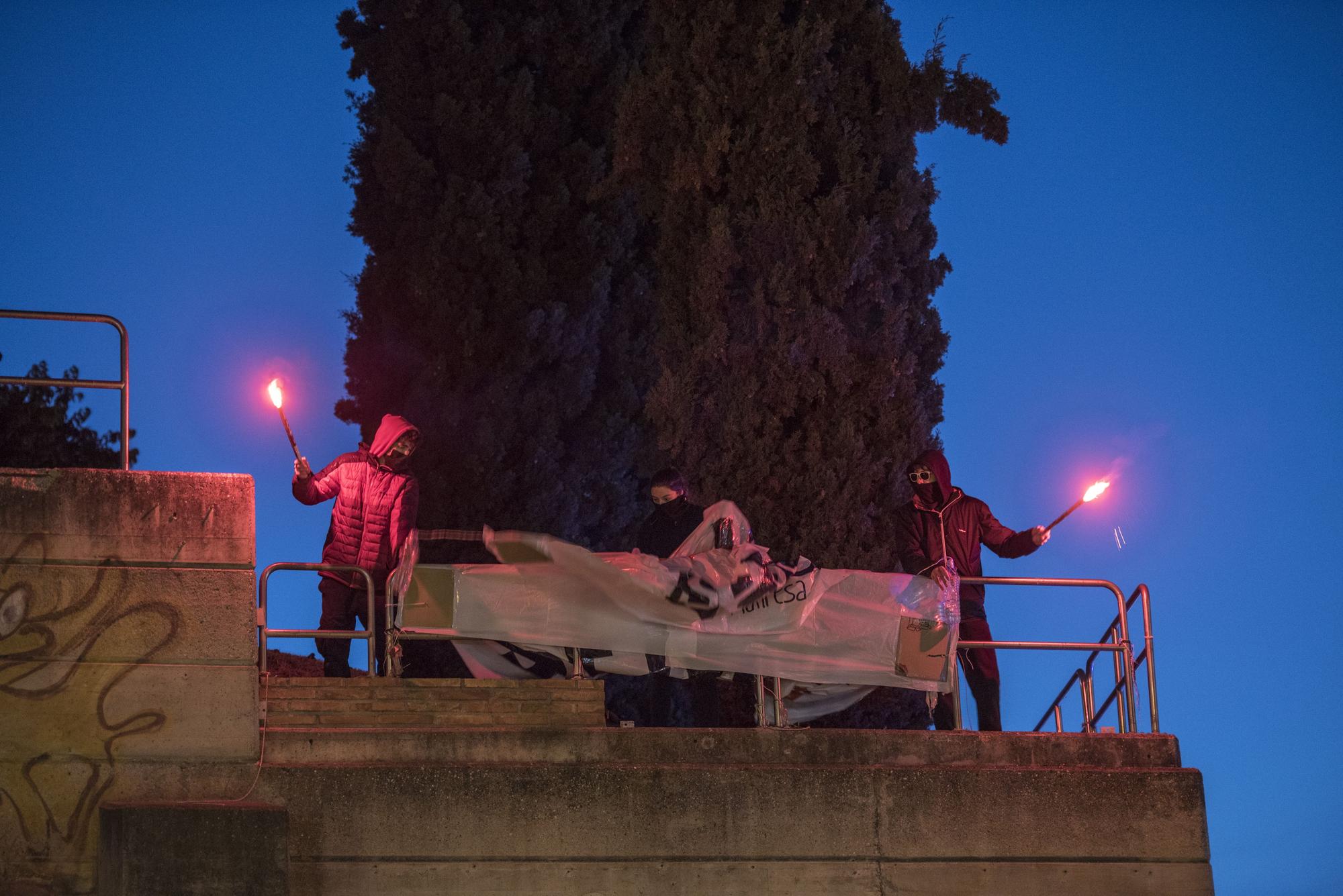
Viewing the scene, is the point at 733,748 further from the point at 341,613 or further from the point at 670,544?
the point at 341,613

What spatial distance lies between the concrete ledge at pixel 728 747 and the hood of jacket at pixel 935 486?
1.89 meters

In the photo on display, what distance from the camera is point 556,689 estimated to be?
32.6ft

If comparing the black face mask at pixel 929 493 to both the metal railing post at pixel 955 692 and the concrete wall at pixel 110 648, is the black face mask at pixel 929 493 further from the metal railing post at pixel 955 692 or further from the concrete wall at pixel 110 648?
the concrete wall at pixel 110 648

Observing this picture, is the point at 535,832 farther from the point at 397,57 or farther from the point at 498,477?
the point at 397,57

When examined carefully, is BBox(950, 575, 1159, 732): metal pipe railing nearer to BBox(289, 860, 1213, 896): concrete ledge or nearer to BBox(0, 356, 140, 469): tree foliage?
BBox(289, 860, 1213, 896): concrete ledge

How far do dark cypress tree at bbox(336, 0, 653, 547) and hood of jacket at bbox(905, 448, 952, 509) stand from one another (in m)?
7.36

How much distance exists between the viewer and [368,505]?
11547 mm

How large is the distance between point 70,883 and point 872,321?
924 centimetres

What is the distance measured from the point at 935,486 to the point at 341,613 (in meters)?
4.08

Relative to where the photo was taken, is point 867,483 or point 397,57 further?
point 397,57

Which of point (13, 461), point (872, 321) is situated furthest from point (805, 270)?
point (13, 461)

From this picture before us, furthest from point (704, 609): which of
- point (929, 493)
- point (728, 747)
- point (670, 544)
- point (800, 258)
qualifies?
point (800, 258)

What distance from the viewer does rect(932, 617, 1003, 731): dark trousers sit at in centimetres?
1088

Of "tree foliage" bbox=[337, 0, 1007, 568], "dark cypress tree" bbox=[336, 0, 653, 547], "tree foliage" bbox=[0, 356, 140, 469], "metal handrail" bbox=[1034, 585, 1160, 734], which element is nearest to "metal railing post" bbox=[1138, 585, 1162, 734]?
"metal handrail" bbox=[1034, 585, 1160, 734]
